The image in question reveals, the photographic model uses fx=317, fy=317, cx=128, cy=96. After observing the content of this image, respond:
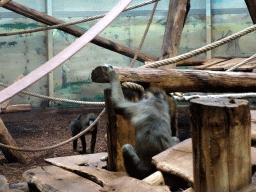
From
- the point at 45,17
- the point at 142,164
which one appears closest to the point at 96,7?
the point at 45,17

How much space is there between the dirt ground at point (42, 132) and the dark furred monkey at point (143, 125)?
6.75ft

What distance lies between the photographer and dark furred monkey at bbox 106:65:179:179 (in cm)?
249

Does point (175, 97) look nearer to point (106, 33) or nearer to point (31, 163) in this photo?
point (31, 163)

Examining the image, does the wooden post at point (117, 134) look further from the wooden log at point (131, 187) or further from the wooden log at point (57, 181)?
the wooden log at point (131, 187)

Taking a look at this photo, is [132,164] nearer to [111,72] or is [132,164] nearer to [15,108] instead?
[111,72]

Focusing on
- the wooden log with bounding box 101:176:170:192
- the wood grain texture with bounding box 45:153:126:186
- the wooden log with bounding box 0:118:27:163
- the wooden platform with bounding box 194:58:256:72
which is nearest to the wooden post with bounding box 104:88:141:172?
the wood grain texture with bounding box 45:153:126:186

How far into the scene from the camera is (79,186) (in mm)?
2424

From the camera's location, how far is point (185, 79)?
109 inches

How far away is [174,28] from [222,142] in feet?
9.95

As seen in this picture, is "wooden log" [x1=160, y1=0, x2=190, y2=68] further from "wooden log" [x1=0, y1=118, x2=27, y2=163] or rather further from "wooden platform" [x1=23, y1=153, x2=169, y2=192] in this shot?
"wooden log" [x1=0, y1=118, x2=27, y2=163]

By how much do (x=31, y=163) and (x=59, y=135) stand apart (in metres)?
1.50

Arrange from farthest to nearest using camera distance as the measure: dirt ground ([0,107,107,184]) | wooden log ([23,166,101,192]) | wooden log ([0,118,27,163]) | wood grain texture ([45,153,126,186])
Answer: dirt ground ([0,107,107,184]) < wooden log ([0,118,27,163]) < wood grain texture ([45,153,126,186]) < wooden log ([23,166,101,192])

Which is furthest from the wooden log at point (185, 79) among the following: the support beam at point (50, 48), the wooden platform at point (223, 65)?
the support beam at point (50, 48)

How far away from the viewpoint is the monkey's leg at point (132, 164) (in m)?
2.48
